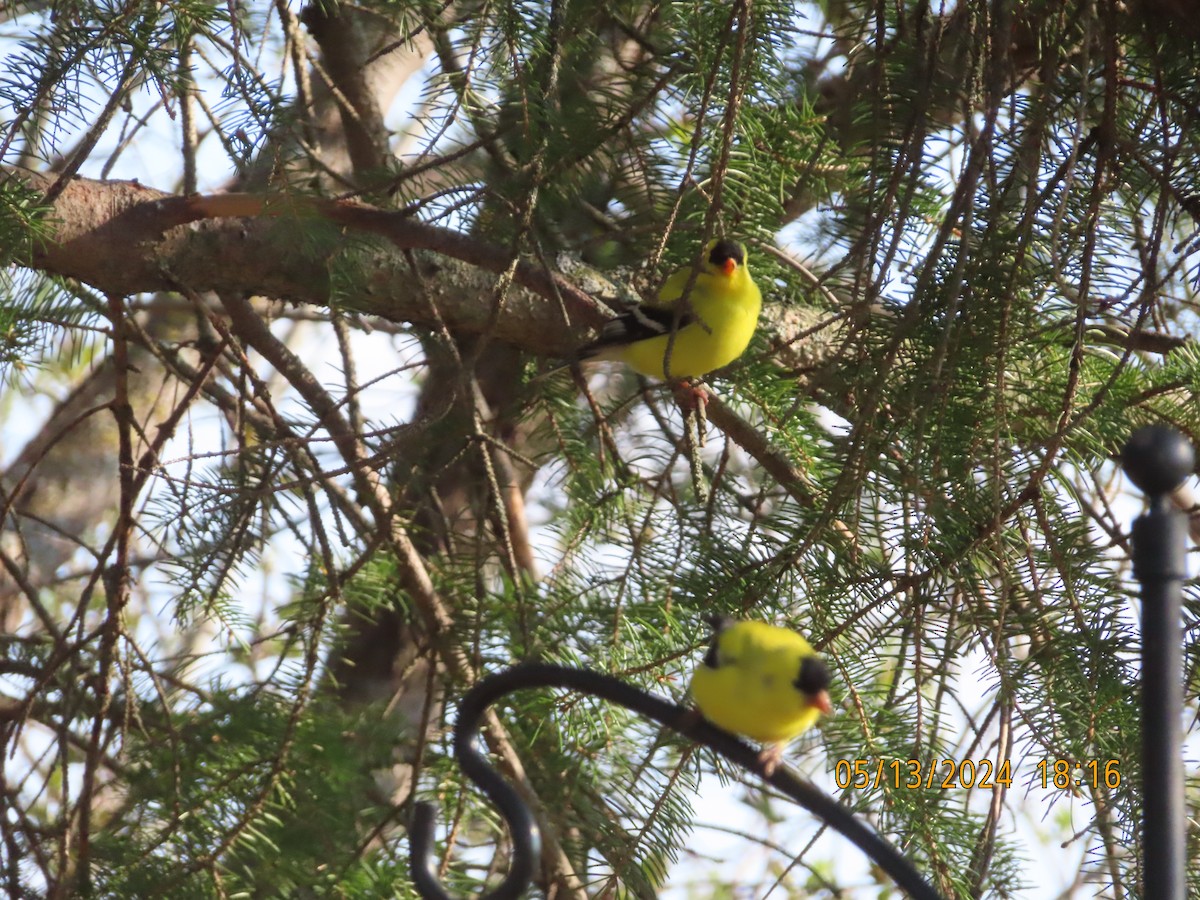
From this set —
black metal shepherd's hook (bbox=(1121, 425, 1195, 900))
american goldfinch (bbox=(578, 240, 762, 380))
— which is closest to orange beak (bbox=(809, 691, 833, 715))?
black metal shepherd's hook (bbox=(1121, 425, 1195, 900))

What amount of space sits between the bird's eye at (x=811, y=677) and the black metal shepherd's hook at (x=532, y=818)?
0.08 metres

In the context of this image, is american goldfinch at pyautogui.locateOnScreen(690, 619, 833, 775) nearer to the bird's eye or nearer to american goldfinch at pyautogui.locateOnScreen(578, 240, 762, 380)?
the bird's eye

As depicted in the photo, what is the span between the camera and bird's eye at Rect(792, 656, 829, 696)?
3.74 ft

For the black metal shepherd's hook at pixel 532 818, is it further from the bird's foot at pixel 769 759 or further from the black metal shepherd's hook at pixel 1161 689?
the black metal shepherd's hook at pixel 1161 689

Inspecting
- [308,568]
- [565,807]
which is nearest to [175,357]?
[308,568]

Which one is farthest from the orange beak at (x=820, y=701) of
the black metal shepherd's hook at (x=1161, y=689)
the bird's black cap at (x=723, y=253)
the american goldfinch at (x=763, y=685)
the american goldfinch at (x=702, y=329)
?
the bird's black cap at (x=723, y=253)

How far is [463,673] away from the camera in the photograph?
223 centimetres

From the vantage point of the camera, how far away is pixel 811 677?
114 centimetres

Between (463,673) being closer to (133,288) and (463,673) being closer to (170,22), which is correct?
(133,288)

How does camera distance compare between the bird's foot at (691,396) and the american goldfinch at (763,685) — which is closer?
the american goldfinch at (763,685)

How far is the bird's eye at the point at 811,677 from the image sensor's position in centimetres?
114

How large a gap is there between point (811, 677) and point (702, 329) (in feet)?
2.77

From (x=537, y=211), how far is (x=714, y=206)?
0.84 m
